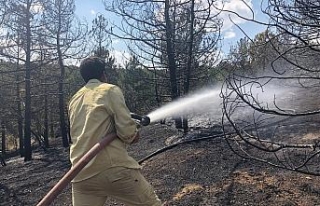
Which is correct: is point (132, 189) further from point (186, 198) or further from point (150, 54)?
point (150, 54)

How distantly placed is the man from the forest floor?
2.04 metres

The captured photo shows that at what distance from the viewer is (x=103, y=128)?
123 inches

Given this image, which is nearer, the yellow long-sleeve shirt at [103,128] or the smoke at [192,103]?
the yellow long-sleeve shirt at [103,128]

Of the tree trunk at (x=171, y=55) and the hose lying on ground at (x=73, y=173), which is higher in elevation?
the tree trunk at (x=171, y=55)

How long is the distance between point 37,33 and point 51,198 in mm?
12417

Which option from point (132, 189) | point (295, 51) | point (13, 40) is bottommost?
point (132, 189)

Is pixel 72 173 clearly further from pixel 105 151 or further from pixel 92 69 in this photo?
pixel 92 69

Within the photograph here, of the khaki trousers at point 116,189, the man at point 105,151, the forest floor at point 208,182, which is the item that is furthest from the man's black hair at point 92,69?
the forest floor at point 208,182

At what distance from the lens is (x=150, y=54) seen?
1039cm

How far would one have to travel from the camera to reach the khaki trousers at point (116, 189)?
10.0 ft

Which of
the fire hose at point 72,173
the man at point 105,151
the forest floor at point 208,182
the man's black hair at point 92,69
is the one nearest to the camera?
the fire hose at point 72,173

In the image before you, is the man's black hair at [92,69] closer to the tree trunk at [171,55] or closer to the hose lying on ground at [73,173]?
the hose lying on ground at [73,173]

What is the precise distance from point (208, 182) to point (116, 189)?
2763 mm

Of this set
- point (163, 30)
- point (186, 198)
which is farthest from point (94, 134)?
point (163, 30)
